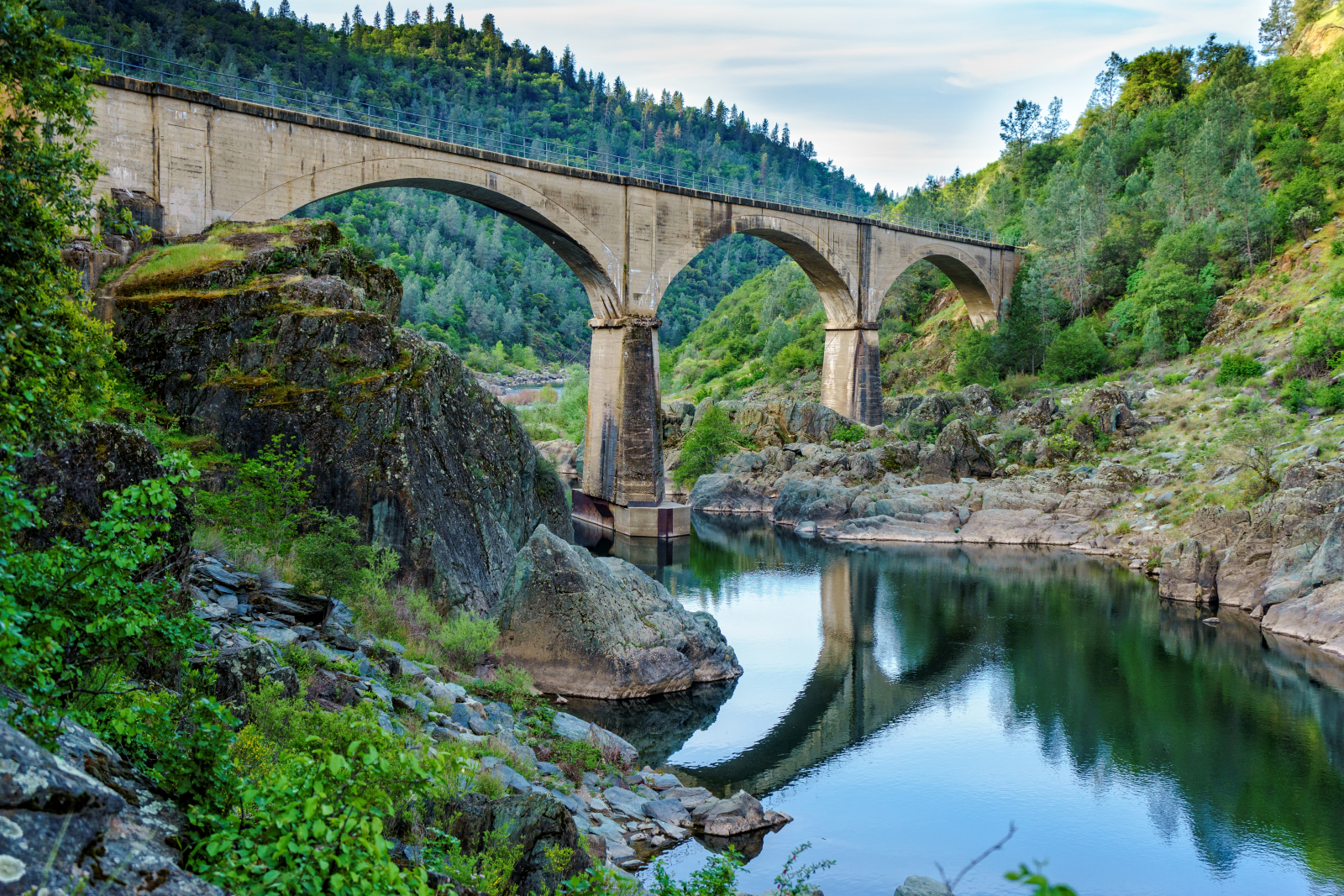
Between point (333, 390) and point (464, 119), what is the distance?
8663 cm

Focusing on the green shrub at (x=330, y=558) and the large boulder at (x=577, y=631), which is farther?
the large boulder at (x=577, y=631)

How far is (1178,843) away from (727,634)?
33.1ft

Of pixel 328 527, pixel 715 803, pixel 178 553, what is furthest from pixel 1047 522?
pixel 178 553

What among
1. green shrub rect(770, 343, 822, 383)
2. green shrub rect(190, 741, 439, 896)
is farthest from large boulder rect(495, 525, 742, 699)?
green shrub rect(770, 343, 822, 383)

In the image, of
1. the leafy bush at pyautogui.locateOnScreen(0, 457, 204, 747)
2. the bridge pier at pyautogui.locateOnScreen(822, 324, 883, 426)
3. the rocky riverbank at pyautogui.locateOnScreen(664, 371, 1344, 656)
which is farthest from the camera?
the bridge pier at pyautogui.locateOnScreen(822, 324, 883, 426)

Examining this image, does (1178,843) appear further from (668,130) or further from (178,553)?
(668,130)

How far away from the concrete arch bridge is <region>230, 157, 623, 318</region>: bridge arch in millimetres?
44

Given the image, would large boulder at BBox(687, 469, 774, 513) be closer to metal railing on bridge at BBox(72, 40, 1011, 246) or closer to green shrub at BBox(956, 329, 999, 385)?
metal railing on bridge at BBox(72, 40, 1011, 246)

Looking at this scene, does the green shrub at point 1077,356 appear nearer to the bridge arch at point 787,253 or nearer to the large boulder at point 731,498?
the bridge arch at point 787,253

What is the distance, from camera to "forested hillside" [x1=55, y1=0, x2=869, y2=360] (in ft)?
234

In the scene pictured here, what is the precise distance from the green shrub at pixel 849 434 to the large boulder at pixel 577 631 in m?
23.5

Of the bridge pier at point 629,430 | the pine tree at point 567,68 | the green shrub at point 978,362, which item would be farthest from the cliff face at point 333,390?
the pine tree at point 567,68

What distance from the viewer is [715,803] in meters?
11.4

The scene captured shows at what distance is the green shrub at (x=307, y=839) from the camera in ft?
10.9
